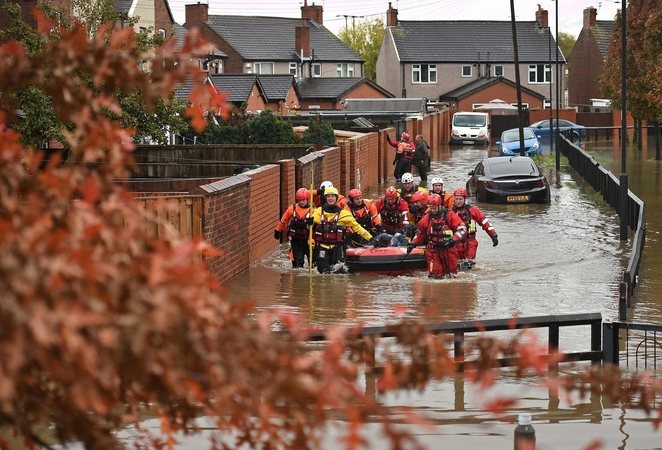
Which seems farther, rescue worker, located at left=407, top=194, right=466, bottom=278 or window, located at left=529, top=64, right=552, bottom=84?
window, located at left=529, top=64, right=552, bottom=84

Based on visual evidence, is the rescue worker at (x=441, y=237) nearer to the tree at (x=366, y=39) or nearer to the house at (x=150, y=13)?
the house at (x=150, y=13)

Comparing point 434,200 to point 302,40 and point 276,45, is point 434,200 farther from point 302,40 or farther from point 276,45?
point 276,45

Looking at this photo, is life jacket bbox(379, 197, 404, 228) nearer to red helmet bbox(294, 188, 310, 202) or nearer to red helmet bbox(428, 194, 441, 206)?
red helmet bbox(294, 188, 310, 202)

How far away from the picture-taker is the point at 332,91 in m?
79.8

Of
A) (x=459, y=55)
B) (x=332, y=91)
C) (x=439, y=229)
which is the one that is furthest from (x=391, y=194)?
(x=459, y=55)

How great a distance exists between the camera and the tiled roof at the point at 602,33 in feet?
289

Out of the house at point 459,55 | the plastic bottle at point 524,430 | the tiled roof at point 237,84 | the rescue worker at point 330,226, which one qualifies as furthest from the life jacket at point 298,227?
the house at point 459,55

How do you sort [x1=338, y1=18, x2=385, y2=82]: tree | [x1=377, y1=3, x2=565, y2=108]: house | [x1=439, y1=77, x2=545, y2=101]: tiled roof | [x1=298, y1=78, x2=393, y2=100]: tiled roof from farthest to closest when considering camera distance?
1. [x1=338, y1=18, x2=385, y2=82]: tree
2. [x1=377, y1=3, x2=565, y2=108]: house
3. [x1=439, y1=77, x2=545, y2=101]: tiled roof
4. [x1=298, y1=78, x2=393, y2=100]: tiled roof

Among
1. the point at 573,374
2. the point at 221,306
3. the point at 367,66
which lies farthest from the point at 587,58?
the point at 221,306

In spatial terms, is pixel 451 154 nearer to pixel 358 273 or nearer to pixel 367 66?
pixel 358 273

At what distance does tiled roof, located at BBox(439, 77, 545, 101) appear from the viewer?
82000mm

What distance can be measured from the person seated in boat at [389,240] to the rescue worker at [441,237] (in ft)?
2.42

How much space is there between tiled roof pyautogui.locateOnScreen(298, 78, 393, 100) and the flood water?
48889 millimetres

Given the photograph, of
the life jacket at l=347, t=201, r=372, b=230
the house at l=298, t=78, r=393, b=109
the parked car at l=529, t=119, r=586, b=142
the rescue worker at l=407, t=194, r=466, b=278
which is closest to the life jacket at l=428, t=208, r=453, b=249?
the rescue worker at l=407, t=194, r=466, b=278
